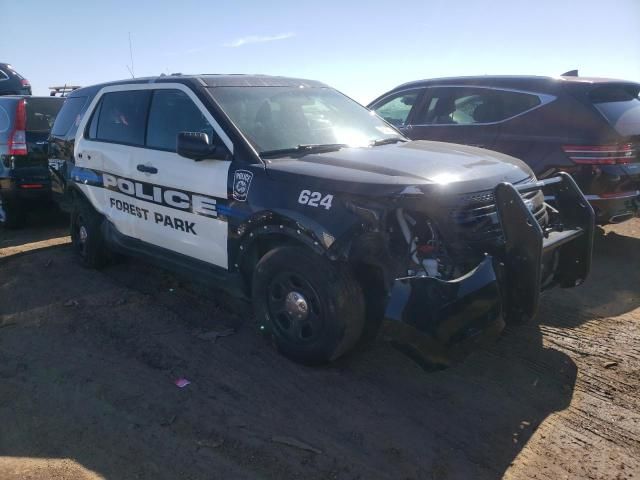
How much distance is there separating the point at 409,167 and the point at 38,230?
6.68 meters

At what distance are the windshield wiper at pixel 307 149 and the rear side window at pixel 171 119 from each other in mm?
540

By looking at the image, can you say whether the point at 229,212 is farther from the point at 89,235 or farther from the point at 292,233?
the point at 89,235

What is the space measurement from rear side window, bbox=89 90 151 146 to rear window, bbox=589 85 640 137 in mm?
4647

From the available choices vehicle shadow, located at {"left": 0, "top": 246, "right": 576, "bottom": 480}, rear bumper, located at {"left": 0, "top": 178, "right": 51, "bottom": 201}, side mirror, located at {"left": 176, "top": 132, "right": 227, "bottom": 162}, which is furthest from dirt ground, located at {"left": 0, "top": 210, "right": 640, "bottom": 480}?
rear bumper, located at {"left": 0, "top": 178, "right": 51, "bottom": 201}

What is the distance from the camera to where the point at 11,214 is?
25.2 feet

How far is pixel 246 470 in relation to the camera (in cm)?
266

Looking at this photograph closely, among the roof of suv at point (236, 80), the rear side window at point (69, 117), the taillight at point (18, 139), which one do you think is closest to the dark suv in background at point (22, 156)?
the taillight at point (18, 139)

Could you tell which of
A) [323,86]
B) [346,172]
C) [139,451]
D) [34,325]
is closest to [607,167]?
[323,86]

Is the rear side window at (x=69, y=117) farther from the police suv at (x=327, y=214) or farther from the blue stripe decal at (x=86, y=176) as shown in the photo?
the police suv at (x=327, y=214)

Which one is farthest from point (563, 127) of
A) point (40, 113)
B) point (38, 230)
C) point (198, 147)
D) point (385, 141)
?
point (38, 230)

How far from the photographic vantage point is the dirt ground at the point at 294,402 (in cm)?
271

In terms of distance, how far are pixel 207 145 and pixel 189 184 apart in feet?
1.51

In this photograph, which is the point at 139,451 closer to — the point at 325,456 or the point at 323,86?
the point at 325,456

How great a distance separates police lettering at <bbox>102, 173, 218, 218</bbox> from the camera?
158 inches
